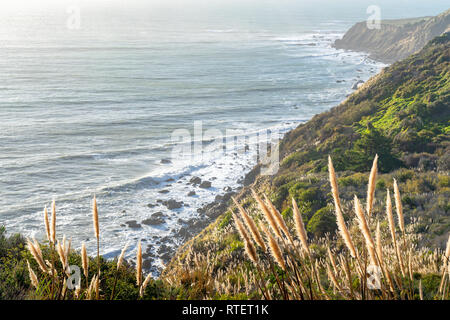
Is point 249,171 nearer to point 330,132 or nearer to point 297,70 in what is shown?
point 330,132

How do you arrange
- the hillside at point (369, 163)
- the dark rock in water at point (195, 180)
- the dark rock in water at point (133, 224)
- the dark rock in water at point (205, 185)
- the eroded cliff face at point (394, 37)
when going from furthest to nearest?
the eroded cliff face at point (394, 37) < the dark rock in water at point (195, 180) < the dark rock in water at point (205, 185) < the dark rock in water at point (133, 224) < the hillside at point (369, 163)

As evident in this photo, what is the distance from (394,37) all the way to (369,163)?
82.4 metres

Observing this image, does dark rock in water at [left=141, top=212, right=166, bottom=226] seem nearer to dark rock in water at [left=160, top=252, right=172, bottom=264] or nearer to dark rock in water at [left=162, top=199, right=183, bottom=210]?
dark rock in water at [left=162, top=199, right=183, bottom=210]

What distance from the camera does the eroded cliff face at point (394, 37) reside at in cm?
7125

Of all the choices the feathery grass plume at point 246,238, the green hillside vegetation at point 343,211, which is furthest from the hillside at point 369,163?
the feathery grass plume at point 246,238

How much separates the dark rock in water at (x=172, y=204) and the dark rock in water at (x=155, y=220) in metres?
1.04

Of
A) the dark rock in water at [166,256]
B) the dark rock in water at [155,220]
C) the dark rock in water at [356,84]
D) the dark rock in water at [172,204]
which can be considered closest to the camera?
the dark rock in water at [166,256]

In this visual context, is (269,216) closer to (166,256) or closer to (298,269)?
(298,269)

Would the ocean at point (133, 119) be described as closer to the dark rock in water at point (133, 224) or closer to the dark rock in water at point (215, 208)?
the dark rock in water at point (133, 224)

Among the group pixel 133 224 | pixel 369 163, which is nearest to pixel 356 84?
pixel 369 163

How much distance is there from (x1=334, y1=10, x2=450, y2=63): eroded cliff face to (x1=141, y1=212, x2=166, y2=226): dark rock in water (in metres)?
67.5

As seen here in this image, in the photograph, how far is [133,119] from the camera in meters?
37.3

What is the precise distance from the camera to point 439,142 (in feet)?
52.4
